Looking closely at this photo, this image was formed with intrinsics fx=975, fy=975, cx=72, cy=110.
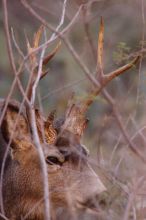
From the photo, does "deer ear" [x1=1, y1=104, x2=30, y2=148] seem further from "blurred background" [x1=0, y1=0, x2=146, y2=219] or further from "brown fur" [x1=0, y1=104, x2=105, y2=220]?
"blurred background" [x1=0, y1=0, x2=146, y2=219]

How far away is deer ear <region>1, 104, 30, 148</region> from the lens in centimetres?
696

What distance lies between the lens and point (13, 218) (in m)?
7.27

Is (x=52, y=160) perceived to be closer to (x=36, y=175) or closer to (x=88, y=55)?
(x=36, y=175)

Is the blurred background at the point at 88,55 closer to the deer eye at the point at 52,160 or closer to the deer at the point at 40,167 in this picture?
the deer at the point at 40,167

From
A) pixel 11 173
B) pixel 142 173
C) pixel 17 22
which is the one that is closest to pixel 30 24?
pixel 17 22

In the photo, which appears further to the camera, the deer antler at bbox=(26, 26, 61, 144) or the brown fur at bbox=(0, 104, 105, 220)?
the brown fur at bbox=(0, 104, 105, 220)

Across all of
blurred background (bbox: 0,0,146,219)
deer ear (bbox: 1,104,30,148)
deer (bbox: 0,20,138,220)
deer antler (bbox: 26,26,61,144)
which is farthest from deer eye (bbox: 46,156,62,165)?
blurred background (bbox: 0,0,146,219)

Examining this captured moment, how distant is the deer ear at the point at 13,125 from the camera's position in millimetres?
6961

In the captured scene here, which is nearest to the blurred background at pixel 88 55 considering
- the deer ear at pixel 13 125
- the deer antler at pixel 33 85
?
the deer antler at pixel 33 85

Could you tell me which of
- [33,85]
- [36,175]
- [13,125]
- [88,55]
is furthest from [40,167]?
[88,55]

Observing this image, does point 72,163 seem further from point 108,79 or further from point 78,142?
point 108,79

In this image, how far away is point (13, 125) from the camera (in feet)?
22.8

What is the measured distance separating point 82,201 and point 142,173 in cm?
171

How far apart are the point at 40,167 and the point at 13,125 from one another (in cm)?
40
